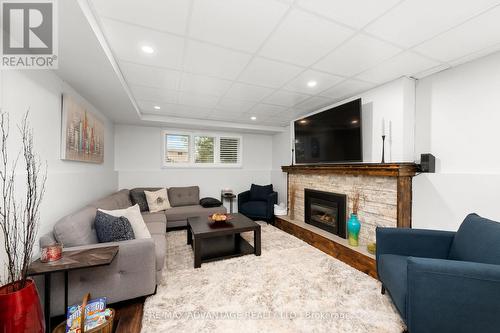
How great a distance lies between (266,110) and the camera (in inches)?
156

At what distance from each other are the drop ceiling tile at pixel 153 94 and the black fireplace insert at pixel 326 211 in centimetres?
295

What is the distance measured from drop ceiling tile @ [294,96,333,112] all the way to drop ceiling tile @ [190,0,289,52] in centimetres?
177

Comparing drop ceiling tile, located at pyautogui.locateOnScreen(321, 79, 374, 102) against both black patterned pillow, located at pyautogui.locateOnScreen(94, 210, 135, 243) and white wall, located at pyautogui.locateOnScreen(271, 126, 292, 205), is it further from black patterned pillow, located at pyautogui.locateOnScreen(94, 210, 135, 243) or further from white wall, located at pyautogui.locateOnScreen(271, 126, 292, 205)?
black patterned pillow, located at pyautogui.locateOnScreen(94, 210, 135, 243)

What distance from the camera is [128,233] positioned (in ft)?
6.45

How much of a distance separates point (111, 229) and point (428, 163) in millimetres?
3411

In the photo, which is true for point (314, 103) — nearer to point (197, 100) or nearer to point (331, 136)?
point (331, 136)

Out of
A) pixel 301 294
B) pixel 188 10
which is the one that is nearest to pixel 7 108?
pixel 188 10

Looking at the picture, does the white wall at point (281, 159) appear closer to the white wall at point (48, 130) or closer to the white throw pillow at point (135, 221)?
the white throw pillow at point (135, 221)

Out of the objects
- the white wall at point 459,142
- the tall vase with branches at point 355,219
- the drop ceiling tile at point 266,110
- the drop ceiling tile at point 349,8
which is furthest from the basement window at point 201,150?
the drop ceiling tile at point 349,8

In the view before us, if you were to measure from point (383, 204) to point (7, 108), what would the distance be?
374 centimetres

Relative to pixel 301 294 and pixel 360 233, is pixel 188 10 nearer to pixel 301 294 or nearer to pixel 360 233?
pixel 301 294

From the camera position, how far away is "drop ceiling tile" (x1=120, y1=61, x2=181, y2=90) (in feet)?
7.44

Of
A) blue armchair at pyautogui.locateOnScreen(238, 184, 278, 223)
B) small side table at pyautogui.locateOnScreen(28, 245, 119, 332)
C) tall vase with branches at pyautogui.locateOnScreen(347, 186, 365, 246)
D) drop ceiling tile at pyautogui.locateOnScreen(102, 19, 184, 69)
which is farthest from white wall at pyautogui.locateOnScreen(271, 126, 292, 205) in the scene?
small side table at pyautogui.locateOnScreen(28, 245, 119, 332)

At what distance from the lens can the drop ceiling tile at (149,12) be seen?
138 cm
